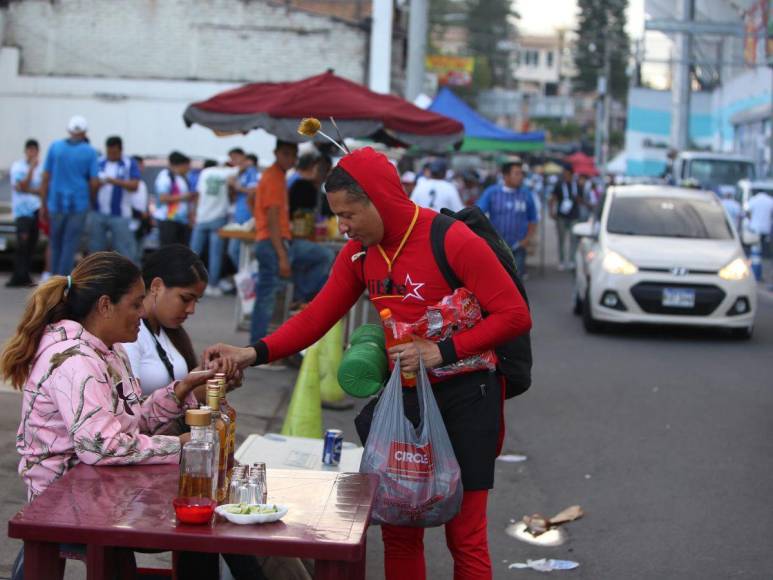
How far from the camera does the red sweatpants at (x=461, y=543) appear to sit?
4629 mm

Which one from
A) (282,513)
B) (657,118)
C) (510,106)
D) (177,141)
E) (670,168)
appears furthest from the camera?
(510,106)

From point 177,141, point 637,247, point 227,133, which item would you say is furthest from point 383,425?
point 177,141

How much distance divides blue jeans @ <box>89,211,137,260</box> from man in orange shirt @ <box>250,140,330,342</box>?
483cm

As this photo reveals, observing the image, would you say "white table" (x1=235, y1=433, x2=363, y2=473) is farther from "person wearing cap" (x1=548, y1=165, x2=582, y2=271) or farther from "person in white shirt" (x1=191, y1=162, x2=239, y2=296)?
"person wearing cap" (x1=548, y1=165, x2=582, y2=271)

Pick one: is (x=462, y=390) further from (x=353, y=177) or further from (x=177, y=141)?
(x=177, y=141)

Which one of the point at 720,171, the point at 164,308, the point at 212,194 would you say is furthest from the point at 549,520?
the point at 720,171

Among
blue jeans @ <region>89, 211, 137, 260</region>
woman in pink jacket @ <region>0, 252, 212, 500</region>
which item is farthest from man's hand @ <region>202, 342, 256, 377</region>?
blue jeans @ <region>89, 211, 137, 260</region>

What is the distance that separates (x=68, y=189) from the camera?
14.5 meters

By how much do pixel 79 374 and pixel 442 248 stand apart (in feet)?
4.44

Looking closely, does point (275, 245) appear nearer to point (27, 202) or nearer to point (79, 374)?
point (79, 374)

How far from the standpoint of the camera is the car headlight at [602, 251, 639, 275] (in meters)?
14.3

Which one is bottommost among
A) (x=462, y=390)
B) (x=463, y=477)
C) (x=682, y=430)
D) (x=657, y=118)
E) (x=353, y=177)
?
(x=682, y=430)

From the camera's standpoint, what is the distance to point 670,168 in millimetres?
36188

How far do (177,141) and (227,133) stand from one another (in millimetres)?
19619
